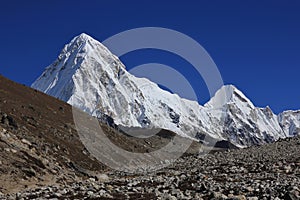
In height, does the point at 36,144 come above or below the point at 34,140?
below

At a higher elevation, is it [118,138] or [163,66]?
[118,138]

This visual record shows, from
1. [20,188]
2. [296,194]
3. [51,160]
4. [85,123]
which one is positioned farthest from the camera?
[85,123]

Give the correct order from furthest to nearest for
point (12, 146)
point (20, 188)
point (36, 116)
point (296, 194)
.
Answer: point (36, 116) < point (12, 146) < point (20, 188) < point (296, 194)

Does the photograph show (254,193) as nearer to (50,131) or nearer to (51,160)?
(51,160)

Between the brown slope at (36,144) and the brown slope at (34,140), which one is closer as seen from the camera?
the brown slope at (36,144)

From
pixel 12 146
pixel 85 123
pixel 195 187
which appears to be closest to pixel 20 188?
pixel 12 146

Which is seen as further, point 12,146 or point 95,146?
point 95,146

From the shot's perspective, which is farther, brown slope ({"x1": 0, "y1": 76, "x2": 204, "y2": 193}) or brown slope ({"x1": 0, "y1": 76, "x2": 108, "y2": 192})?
brown slope ({"x1": 0, "y1": 76, "x2": 108, "y2": 192})

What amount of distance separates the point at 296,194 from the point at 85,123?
9317 cm

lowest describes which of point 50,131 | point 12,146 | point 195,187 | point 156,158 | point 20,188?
point 20,188

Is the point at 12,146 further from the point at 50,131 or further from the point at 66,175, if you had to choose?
the point at 50,131

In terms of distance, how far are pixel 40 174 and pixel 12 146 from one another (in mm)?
6582

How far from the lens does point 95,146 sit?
305ft

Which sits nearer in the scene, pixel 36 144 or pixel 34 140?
pixel 36 144
